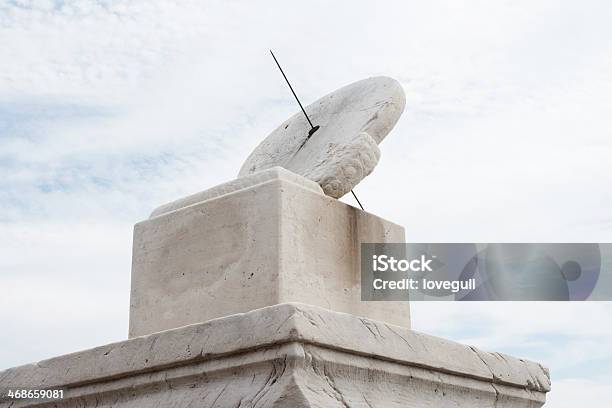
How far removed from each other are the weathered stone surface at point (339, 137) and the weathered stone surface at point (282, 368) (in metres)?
0.83

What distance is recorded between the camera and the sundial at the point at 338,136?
3.47 m

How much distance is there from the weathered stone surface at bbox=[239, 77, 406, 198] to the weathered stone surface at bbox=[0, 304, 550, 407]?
83 cm

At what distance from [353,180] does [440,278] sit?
2.19ft

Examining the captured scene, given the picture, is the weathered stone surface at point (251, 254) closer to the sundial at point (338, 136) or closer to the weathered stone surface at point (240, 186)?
the weathered stone surface at point (240, 186)

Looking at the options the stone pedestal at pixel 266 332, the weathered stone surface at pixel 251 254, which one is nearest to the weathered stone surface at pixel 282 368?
the stone pedestal at pixel 266 332

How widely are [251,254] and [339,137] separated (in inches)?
33.2

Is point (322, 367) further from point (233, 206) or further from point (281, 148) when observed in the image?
point (281, 148)

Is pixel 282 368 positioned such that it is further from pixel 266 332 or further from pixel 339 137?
pixel 339 137

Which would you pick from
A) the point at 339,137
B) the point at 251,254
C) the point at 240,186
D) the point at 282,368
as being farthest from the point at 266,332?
the point at 339,137

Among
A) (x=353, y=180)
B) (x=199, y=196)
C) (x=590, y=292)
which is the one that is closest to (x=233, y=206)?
(x=199, y=196)

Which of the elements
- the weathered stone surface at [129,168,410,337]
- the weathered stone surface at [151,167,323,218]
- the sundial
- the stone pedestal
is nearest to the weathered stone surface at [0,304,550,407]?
the stone pedestal

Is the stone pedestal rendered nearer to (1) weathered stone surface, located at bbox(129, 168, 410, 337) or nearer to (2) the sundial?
(1) weathered stone surface, located at bbox(129, 168, 410, 337)

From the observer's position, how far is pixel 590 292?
4109 mm

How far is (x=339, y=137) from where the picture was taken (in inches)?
144
